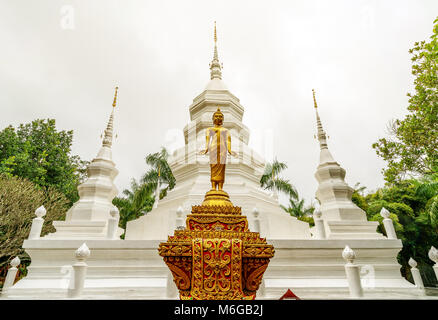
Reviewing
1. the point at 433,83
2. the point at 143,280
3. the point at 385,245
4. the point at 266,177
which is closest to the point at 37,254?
the point at 143,280

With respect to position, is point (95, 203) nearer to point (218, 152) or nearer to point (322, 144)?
point (218, 152)

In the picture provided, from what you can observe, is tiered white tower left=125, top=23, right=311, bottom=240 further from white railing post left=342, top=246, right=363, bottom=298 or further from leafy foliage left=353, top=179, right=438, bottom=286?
leafy foliage left=353, top=179, right=438, bottom=286

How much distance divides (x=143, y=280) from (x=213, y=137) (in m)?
3.91

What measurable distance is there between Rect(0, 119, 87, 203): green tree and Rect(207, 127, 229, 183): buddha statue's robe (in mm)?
17295

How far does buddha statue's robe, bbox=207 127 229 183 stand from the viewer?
4570mm

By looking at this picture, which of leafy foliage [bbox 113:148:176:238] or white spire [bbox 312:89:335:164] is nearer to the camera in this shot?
white spire [bbox 312:89:335:164]

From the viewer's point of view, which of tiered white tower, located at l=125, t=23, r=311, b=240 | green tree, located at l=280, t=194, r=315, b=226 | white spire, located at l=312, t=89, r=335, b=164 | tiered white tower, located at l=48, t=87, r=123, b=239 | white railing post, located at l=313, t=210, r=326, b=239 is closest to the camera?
white railing post, located at l=313, t=210, r=326, b=239

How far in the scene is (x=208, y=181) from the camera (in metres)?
8.36

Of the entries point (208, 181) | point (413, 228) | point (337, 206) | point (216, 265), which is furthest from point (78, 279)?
point (413, 228)

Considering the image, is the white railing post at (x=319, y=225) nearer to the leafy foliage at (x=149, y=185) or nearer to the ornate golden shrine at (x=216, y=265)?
the ornate golden shrine at (x=216, y=265)

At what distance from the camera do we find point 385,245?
21.0 ft

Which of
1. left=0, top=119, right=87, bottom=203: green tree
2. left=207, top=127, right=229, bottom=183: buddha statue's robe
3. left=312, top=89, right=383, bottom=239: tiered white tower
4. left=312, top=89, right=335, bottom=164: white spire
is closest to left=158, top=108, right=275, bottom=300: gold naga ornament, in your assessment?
left=207, top=127, right=229, bottom=183: buddha statue's robe
